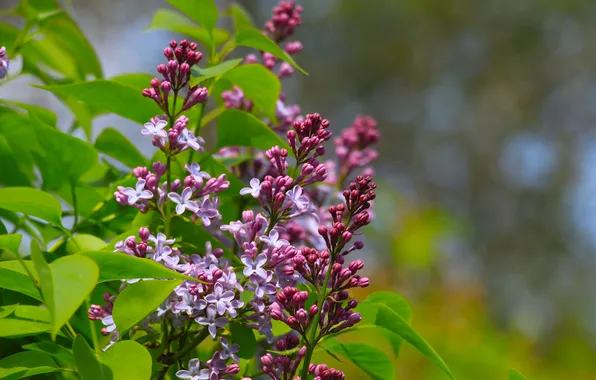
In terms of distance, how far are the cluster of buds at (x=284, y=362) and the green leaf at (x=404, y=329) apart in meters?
0.06

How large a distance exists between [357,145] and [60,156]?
0.33 meters

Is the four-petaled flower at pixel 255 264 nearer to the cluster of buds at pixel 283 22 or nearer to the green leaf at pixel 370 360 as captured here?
the green leaf at pixel 370 360

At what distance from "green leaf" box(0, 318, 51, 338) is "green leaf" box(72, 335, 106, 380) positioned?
62 millimetres

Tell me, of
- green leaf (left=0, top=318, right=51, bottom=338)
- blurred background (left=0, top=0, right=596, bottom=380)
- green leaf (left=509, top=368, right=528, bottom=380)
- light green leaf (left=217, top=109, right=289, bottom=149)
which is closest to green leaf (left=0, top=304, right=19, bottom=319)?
green leaf (left=0, top=318, right=51, bottom=338)

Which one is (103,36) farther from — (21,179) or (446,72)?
(21,179)

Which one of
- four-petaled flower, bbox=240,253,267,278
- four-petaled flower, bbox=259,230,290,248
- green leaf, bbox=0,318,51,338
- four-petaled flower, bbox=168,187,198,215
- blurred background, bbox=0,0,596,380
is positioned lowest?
green leaf, bbox=0,318,51,338

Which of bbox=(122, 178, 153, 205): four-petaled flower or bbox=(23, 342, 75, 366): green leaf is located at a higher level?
bbox=(122, 178, 153, 205): four-petaled flower

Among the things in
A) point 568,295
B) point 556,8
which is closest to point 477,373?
point 568,295

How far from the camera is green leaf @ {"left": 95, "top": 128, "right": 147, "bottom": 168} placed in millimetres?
612

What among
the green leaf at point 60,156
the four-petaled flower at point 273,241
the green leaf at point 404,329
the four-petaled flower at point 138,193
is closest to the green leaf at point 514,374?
the green leaf at point 404,329

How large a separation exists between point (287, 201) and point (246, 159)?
0.39ft

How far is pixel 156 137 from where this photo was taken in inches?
20.3

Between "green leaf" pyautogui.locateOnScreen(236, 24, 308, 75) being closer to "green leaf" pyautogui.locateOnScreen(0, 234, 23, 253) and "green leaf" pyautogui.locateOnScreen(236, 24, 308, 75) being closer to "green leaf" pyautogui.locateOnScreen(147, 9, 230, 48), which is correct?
"green leaf" pyautogui.locateOnScreen(147, 9, 230, 48)

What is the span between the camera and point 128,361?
0.42m
